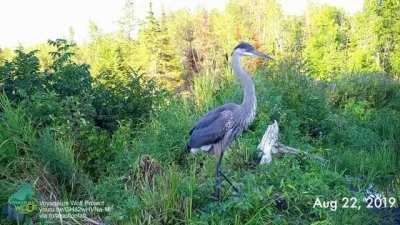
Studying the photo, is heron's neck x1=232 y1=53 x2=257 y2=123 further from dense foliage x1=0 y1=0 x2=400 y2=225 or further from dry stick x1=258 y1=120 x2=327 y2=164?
dry stick x1=258 y1=120 x2=327 y2=164

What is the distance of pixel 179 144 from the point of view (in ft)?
18.9

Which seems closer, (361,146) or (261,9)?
(361,146)

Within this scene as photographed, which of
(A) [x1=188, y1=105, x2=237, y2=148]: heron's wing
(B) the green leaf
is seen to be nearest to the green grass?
(B) the green leaf

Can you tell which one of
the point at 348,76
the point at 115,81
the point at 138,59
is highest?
the point at 115,81

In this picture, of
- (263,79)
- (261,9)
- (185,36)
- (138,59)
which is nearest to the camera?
(263,79)

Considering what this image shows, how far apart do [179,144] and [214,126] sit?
120 cm

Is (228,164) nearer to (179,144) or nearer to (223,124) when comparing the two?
(179,144)

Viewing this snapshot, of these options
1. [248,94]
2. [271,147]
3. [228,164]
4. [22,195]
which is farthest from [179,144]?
[22,195]

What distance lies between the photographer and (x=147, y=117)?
6812 millimetres

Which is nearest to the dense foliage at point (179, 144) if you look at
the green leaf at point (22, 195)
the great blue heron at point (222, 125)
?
the green leaf at point (22, 195)

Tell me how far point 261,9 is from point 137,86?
83.2 ft

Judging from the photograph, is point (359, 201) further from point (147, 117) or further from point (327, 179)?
A: point (147, 117)

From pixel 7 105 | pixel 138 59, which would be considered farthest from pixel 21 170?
pixel 138 59

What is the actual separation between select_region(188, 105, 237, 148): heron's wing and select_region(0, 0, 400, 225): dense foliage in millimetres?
327
